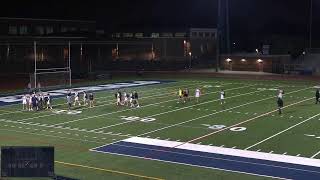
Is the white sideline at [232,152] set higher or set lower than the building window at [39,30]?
lower

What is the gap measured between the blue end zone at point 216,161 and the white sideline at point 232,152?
399 millimetres

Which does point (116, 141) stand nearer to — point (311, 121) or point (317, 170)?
point (317, 170)

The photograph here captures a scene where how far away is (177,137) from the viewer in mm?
24422

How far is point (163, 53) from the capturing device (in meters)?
85.1

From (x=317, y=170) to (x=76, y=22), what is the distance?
231 feet

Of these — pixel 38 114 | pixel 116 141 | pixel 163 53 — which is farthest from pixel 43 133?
pixel 163 53

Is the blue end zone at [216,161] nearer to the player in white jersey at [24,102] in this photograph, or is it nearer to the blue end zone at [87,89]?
the player in white jersey at [24,102]

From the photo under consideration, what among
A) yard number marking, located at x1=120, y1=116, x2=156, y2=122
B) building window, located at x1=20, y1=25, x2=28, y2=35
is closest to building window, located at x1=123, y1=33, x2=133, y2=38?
building window, located at x1=20, y1=25, x2=28, y2=35

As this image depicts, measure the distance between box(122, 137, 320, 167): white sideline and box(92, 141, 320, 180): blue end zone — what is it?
399 millimetres

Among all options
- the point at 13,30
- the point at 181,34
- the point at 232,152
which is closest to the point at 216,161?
the point at 232,152

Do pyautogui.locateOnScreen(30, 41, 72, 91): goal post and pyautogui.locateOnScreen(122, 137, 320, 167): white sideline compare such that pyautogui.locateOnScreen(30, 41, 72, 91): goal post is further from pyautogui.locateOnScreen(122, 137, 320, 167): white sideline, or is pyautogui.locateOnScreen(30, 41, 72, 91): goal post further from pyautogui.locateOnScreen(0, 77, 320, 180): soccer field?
pyautogui.locateOnScreen(122, 137, 320, 167): white sideline

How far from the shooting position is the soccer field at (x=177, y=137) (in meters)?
18.7

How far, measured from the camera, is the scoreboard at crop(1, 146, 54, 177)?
1355 centimetres

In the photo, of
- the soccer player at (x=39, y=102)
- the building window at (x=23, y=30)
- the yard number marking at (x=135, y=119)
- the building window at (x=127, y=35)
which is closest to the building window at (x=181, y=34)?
the building window at (x=127, y=35)
